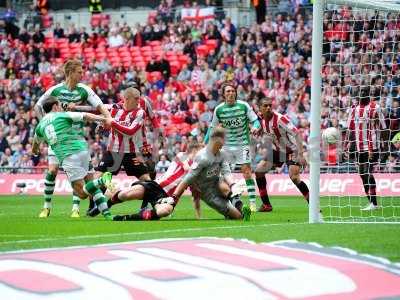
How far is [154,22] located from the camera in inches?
1409

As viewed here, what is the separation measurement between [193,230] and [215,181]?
9.73 ft

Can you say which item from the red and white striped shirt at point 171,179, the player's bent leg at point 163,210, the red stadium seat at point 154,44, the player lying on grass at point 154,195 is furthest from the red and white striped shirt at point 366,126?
the red stadium seat at point 154,44

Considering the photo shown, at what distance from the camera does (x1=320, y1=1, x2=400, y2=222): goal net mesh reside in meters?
14.3

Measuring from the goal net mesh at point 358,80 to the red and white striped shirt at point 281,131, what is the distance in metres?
0.61

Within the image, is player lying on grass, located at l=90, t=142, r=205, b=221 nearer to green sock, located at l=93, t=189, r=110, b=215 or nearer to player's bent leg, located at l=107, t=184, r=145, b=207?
player's bent leg, located at l=107, t=184, r=145, b=207

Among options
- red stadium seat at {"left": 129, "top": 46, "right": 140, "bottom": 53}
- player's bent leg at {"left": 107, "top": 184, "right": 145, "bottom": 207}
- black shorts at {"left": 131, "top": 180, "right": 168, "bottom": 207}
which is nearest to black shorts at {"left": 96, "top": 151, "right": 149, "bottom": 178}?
player's bent leg at {"left": 107, "top": 184, "right": 145, "bottom": 207}

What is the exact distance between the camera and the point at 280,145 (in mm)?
17438

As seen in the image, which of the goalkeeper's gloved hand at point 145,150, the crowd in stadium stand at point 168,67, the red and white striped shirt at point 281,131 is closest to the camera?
the goalkeeper's gloved hand at point 145,150

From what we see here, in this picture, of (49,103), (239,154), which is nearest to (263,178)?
(239,154)

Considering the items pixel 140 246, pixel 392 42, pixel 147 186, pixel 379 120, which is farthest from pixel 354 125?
pixel 140 246

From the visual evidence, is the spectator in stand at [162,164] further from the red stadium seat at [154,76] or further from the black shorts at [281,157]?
the black shorts at [281,157]

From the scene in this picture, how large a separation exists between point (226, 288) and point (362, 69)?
9.24 meters

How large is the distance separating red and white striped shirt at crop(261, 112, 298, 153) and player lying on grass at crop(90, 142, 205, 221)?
89.9 inches

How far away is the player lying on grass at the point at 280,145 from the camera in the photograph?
1706 cm
